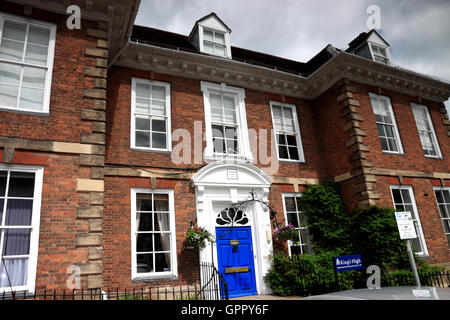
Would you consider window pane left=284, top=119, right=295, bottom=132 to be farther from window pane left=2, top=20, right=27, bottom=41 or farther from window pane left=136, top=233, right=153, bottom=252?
window pane left=2, top=20, right=27, bottom=41

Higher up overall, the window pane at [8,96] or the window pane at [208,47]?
the window pane at [208,47]

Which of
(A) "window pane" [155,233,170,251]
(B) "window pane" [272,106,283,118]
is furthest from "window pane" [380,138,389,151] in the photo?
(A) "window pane" [155,233,170,251]

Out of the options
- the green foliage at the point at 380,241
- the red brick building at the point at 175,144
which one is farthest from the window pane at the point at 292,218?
the green foliage at the point at 380,241

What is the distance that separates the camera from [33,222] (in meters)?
6.39

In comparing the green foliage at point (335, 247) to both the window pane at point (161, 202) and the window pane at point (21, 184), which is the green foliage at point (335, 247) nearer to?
the window pane at point (161, 202)

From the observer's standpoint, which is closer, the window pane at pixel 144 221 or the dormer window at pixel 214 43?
the window pane at pixel 144 221

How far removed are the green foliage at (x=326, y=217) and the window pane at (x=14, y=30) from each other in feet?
32.2

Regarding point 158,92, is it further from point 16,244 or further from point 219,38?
point 16,244

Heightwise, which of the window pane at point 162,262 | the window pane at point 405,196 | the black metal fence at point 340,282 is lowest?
the black metal fence at point 340,282

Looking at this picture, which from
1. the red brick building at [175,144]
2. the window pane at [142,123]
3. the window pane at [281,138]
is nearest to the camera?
the red brick building at [175,144]

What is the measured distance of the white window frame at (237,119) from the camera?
10591 mm

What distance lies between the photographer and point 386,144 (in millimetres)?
12453
